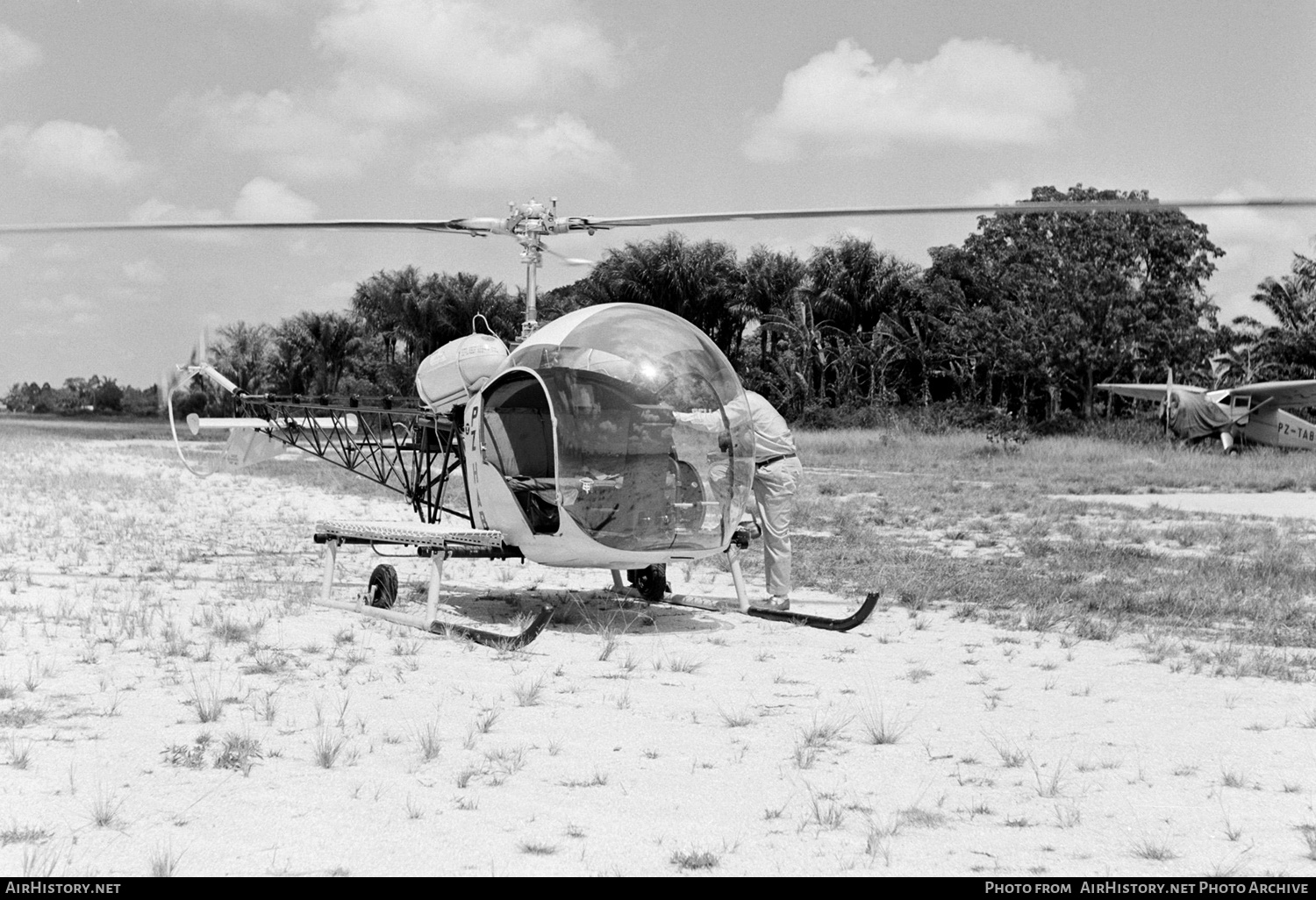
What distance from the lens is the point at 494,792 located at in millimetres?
4812

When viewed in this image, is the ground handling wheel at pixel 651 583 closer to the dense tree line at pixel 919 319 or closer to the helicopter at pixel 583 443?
the helicopter at pixel 583 443

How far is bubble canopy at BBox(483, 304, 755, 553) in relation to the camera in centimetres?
788

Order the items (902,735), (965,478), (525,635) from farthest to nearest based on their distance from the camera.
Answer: (965,478), (525,635), (902,735)

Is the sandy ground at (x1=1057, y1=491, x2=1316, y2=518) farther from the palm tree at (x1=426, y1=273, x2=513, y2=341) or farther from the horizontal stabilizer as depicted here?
the palm tree at (x1=426, y1=273, x2=513, y2=341)

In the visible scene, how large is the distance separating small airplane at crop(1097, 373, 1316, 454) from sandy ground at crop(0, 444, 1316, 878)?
89.8ft

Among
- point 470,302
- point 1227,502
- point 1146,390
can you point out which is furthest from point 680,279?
point 1227,502

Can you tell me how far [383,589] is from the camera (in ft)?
29.6

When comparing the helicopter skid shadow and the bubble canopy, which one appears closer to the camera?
the bubble canopy

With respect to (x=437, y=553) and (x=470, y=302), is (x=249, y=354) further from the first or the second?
(x=437, y=553)

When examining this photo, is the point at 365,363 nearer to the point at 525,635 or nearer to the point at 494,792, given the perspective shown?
the point at 525,635

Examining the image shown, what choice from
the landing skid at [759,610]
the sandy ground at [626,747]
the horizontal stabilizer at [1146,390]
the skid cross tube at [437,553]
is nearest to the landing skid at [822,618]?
the landing skid at [759,610]

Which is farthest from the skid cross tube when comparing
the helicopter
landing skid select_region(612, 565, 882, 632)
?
landing skid select_region(612, 565, 882, 632)
